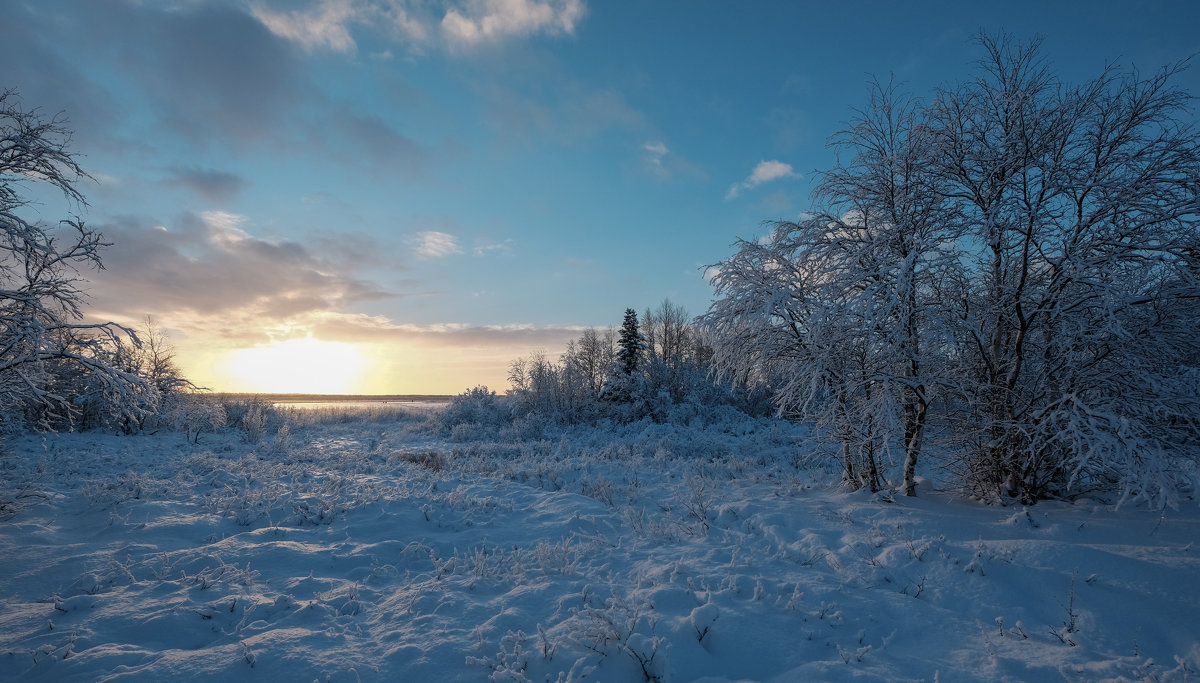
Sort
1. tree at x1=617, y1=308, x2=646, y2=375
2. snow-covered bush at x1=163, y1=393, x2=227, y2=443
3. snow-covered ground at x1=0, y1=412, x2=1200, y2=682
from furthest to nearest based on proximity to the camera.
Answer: tree at x1=617, y1=308, x2=646, y2=375 → snow-covered bush at x1=163, y1=393, x2=227, y2=443 → snow-covered ground at x1=0, y1=412, x2=1200, y2=682

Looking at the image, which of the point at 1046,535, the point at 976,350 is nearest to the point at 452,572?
the point at 1046,535

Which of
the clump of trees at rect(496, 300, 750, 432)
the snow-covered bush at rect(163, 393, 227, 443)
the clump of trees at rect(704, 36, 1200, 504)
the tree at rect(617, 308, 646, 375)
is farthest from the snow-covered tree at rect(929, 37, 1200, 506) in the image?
the tree at rect(617, 308, 646, 375)

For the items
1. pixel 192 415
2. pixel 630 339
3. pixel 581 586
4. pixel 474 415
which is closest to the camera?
pixel 581 586

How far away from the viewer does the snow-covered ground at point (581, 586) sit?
13.3ft

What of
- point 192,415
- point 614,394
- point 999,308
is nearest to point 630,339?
point 614,394

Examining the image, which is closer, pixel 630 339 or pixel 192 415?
pixel 192 415

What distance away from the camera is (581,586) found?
18.7 ft

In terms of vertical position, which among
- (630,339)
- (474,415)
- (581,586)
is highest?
(630,339)

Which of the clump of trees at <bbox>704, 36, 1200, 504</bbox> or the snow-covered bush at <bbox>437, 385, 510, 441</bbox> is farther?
the snow-covered bush at <bbox>437, 385, 510, 441</bbox>

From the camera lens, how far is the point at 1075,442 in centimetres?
596

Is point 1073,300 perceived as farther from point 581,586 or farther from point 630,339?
point 630,339

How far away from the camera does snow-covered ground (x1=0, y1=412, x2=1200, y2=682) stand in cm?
404

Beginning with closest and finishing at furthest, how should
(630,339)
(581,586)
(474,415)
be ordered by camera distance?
(581,586)
(474,415)
(630,339)

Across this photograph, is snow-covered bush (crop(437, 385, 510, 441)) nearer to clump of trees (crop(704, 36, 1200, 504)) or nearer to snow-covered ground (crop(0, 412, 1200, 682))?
snow-covered ground (crop(0, 412, 1200, 682))
